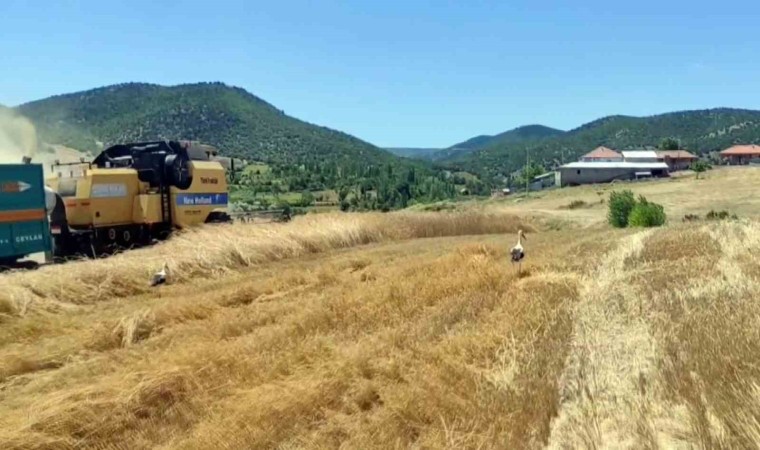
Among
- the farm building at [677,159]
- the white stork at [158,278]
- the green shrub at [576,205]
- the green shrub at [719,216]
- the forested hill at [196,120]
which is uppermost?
the forested hill at [196,120]

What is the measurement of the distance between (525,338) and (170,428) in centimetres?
343

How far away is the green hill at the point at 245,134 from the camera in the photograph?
95.7 m

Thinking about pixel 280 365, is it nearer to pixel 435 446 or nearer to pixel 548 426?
pixel 435 446

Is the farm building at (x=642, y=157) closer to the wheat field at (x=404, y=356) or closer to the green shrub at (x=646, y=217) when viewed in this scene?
the green shrub at (x=646, y=217)

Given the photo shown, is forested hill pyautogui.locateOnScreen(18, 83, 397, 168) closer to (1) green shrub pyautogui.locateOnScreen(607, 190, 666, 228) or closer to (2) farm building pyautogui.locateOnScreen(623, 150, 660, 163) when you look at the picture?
(2) farm building pyautogui.locateOnScreen(623, 150, 660, 163)

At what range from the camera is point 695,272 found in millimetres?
9250

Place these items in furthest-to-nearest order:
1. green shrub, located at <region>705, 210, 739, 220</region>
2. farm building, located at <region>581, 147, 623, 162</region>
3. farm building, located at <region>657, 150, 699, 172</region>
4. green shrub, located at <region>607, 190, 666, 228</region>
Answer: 1. farm building, located at <region>581, 147, 623, 162</region>
2. farm building, located at <region>657, 150, 699, 172</region>
3. green shrub, located at <region>705, 210, 739, 220</region>
4. green shrub, located at <region>607, 190, 666, 228</region>

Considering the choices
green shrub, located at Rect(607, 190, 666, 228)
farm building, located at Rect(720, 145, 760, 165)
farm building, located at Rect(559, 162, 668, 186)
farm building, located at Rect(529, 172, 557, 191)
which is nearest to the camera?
green shrub, located at Rect(607, 190, 666, 228)

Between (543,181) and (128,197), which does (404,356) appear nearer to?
(128,197)

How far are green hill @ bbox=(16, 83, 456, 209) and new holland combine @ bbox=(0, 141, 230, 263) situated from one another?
56395 mm

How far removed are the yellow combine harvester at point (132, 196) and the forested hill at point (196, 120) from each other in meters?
89.9

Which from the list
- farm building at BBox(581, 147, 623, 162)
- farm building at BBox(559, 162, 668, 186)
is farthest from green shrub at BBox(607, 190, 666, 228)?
farm building at BBox(581, 147, 623, 162)

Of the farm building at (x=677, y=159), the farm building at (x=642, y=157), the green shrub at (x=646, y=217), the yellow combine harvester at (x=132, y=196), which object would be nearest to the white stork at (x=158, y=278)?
the yellow combine harvester at (x=132, y=196)

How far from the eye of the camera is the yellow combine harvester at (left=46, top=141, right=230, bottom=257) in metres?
18.3
